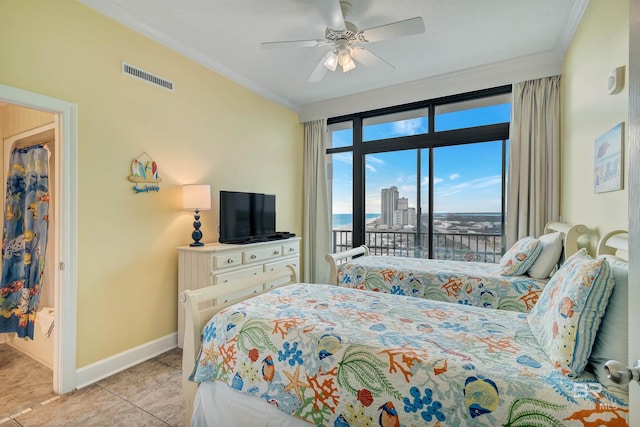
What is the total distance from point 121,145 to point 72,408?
1.87 meters

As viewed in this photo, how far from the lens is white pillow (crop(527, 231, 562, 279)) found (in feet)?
7.45

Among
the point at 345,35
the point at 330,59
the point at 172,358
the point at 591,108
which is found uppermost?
the point at 345,35

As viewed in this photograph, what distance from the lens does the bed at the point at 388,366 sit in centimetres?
99

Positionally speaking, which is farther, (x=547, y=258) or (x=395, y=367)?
(x=547, y=258)

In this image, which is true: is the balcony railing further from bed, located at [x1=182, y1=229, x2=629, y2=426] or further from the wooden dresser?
bed, located at [x1=182, y1=229, x2=629, y2=426]

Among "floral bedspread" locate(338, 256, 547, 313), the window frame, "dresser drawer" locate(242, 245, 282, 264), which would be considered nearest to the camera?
"floral bedspread" locate(338, 256, 547, 313)

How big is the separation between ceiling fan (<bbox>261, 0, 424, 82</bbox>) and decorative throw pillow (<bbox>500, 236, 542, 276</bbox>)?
1.84 metres

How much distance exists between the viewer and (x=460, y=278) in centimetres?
254

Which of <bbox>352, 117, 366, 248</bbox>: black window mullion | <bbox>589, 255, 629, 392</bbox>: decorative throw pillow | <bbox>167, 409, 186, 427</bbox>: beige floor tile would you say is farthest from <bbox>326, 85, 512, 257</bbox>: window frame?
<bbox>167, 409, 186, 427</bbox>: beige floor tile

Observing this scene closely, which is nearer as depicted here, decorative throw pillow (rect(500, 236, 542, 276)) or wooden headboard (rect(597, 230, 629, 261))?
wooden headboard (rect(597, 230, 629, 261))

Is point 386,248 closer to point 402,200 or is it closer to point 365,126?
point 402,200

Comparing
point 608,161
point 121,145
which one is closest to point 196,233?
point 121,145

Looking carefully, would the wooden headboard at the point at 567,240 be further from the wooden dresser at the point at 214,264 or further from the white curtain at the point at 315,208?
the white curtain at the point at 315,208

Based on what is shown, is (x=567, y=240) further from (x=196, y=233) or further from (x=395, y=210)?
(x=196, y=233)
